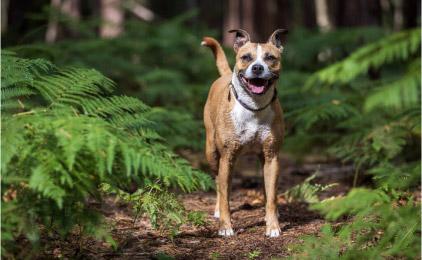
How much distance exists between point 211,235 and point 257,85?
1.33 meters

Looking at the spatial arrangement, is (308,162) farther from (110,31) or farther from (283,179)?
(110,31)

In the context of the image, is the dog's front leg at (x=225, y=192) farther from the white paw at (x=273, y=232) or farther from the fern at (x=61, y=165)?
the fern at (x=61, y=165)

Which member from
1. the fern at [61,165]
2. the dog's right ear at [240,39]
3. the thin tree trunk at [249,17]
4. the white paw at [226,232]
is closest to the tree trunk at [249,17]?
the thin tree trunk at [249,17]

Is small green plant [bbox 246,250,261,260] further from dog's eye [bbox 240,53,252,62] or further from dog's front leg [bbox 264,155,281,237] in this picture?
dog's eye [bbox 240,53,252,62]

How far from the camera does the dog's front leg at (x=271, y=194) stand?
505 cm

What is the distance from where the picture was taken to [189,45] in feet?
47.1

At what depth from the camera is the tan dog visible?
5.10m

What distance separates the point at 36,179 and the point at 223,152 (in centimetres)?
247

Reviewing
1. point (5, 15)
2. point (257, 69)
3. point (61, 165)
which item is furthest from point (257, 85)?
point (5, 15)

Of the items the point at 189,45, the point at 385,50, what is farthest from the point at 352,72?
the point at 189,45

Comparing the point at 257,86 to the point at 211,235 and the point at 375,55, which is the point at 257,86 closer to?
the point at 211,235

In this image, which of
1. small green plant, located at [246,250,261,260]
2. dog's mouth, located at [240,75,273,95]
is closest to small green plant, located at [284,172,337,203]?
dog's mouth, located at [240,75,273,95]

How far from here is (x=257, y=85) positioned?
510 centimetres

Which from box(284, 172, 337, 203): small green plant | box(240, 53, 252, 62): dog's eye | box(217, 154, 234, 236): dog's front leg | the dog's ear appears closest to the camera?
box(217, 154, 234, 236): dog's front leg
